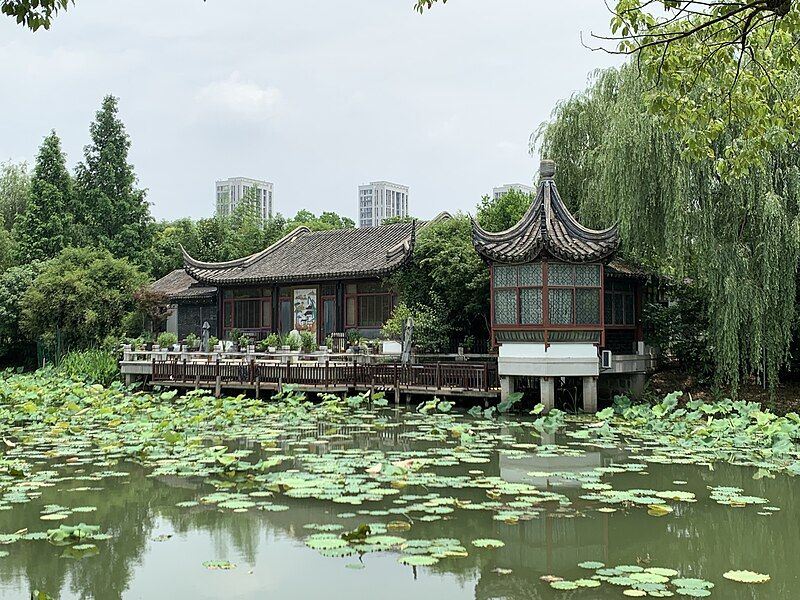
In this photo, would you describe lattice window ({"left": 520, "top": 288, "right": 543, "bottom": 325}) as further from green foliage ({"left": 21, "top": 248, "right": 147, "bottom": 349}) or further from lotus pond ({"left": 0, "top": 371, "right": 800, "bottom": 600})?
green foliage ({"left": 21, "top": 248, "right": 147, "bottom": 349})

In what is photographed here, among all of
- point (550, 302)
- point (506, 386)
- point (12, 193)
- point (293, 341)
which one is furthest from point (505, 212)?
point (12, 193)

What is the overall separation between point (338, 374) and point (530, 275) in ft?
15.5

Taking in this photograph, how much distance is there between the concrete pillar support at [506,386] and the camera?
51.2ft

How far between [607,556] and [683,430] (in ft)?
22.5

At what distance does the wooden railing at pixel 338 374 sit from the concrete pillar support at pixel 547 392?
1.07 m

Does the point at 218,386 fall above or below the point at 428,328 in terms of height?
below

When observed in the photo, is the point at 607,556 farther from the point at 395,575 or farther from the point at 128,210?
the point at 128,210

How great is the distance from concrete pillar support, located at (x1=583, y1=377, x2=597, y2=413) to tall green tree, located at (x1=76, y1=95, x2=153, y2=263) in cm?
2150

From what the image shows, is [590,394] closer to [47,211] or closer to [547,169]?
[547,169]

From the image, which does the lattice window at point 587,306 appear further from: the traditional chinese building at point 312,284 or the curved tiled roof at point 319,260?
the curved tiled roof at point 319,260

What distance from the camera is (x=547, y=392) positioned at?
15.3m

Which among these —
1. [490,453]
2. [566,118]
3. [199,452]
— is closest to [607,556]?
[490,453]

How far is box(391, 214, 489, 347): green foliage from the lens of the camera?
720 inches

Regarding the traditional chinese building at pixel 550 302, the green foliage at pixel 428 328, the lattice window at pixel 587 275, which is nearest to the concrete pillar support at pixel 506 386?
the traditional chinese building at pixel 550 302
